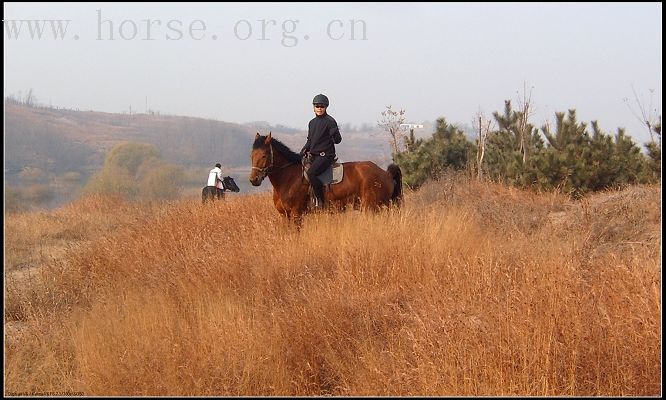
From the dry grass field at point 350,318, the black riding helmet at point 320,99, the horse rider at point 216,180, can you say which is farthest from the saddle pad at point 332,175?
the horse rider at point 216,180

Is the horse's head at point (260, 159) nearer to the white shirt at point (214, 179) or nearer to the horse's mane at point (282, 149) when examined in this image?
the horse's mane at point (282, 149)

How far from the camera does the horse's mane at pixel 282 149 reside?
29.4ft

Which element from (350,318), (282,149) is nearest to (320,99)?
(282,149)

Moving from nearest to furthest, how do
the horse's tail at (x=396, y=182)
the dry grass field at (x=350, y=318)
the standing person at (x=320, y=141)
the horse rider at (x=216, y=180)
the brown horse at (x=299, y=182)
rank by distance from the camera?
the dry grass field at (x=350, y=318) < the brown horse at (x=299, y=182) < the standing person at (x=320, y=141) < the horse's tail at (x=396, y=182) < the horse rider at (x=216, y=180)

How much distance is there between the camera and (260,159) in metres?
8.79

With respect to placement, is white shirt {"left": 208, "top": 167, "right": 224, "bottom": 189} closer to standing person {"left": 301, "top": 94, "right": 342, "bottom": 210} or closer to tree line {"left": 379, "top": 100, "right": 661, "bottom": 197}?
tree line {"left": 379, "top": 100, "right": 661, "bottom": 197}

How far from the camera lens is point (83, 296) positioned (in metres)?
6.76

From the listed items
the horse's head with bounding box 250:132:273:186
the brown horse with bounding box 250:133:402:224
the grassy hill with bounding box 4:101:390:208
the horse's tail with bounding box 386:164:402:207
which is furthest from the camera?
the grassy hill with bounding box 4:101:390:208

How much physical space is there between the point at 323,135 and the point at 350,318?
4.87m

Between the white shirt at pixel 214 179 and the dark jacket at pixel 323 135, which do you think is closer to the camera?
the dark jacket at pixel 323 135

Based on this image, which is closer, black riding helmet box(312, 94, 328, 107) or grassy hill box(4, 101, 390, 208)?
black riding helmet box(312, 94, 328, 107)

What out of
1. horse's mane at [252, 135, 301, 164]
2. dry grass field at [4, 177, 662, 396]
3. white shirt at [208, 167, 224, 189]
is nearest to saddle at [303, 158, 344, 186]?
horse's mane at [252, 135, 301, 164]

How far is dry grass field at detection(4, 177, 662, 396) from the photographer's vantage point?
3.66m

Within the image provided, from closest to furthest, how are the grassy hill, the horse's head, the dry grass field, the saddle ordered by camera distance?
1. the dry grass field
2. the horse's head
3. the saddle
4. the grassy hill
